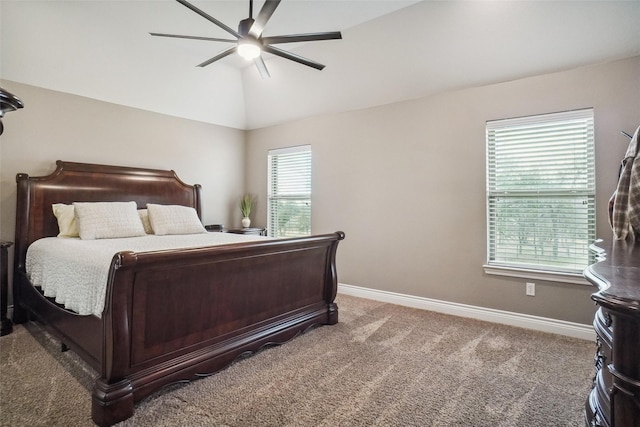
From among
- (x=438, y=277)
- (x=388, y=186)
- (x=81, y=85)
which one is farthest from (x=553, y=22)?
(x=81, y=85)

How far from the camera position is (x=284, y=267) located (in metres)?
2.82

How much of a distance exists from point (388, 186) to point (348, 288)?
1460 millimetres

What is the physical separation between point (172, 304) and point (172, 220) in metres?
2.02

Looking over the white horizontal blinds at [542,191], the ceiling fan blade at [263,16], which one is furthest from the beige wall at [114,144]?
the white horizontal blinds at [542,191]

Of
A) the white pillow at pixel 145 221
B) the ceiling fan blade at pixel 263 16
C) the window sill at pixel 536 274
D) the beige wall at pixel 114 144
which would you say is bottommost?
the window sill at pixel 536 274

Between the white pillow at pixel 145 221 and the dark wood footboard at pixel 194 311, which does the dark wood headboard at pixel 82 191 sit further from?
the dark wood footboard at pixel 194 311

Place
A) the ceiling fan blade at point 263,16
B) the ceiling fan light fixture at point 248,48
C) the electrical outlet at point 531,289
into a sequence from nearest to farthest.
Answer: the ceiling fan blade at point 263,16 → the ceiling fan light fixture at point 248,48 → the electrical outlet at point 531,289

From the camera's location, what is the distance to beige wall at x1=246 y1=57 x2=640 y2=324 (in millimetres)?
2895

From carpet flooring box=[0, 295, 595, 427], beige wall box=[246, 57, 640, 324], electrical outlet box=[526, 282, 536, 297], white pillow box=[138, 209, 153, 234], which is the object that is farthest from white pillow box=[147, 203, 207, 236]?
electrical outlet box=[526, 282, 536, 297]

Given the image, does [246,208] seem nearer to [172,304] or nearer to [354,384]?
[172,304]

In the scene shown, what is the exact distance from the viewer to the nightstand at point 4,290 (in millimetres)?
2963

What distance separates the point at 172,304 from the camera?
6.82 feet

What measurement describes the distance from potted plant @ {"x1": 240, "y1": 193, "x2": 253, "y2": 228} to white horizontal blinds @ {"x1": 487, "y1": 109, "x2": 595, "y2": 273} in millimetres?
3457

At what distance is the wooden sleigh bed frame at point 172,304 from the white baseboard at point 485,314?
1076mm
